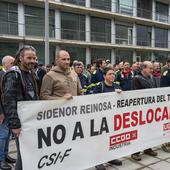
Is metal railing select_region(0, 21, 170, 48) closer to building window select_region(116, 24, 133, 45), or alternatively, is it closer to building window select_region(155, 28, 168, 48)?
building window select_region(116, 24, 133, 45)

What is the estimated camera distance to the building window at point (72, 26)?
21484mm

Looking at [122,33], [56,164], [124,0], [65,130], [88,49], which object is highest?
[124,0]

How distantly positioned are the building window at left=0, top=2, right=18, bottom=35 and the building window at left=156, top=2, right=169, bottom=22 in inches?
712

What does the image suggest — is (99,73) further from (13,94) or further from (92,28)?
(92,28)

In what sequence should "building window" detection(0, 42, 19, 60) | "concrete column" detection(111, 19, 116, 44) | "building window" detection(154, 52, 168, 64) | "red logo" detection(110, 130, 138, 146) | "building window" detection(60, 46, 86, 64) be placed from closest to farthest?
"red logo" detection(110, 130, 138, 146)
"building window" detection(0, 42, 19, 60)
"building window" detection(60, 46, 86, 64)
"concrete column" detection(111, 19, 116, 44)
"building window" detection(154, 52, 168, 64)

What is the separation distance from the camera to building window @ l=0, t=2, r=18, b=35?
58.5 feet

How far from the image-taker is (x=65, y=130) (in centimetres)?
350

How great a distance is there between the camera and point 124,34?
26.4 m

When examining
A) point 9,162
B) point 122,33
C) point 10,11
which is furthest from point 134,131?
point 122,33

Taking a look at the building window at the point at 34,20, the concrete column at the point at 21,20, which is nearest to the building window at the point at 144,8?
the building window at the point at 34,20

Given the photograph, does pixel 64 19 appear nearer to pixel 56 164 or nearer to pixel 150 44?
pixel 150 44

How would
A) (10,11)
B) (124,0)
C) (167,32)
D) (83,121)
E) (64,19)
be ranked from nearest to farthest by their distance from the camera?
(83,121), (10,11), (64,19), (124,0), (167,32)

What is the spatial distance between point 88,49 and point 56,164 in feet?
66.6

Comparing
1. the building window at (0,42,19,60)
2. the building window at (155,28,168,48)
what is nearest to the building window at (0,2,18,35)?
the building window at (0,42,19,60)
